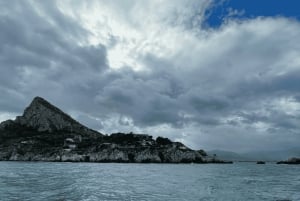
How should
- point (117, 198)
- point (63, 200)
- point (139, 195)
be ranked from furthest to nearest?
1. point (139, 195)
2. point (117, 198)
3. point (63, 200)

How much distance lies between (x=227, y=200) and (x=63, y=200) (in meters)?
20.5

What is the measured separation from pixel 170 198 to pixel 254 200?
11.5 metres

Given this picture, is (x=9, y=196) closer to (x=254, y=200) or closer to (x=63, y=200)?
(x=63, y=200)

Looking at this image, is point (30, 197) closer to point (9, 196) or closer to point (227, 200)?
point (9, 196)

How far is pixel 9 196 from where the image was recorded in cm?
3806

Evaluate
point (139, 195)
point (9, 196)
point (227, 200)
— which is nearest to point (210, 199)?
point (227, 200)

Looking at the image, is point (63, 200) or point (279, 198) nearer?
point (63, 200)

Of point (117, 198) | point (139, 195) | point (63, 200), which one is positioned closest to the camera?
point (63, 200)

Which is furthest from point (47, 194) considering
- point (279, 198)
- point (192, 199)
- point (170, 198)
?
point (279, 198)

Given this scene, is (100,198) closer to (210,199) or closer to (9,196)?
(9,196)

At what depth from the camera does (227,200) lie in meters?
41.4

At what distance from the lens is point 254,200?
1676 inches

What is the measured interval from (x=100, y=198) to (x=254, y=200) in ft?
66.5

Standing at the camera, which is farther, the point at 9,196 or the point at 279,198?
the point at 279,198
